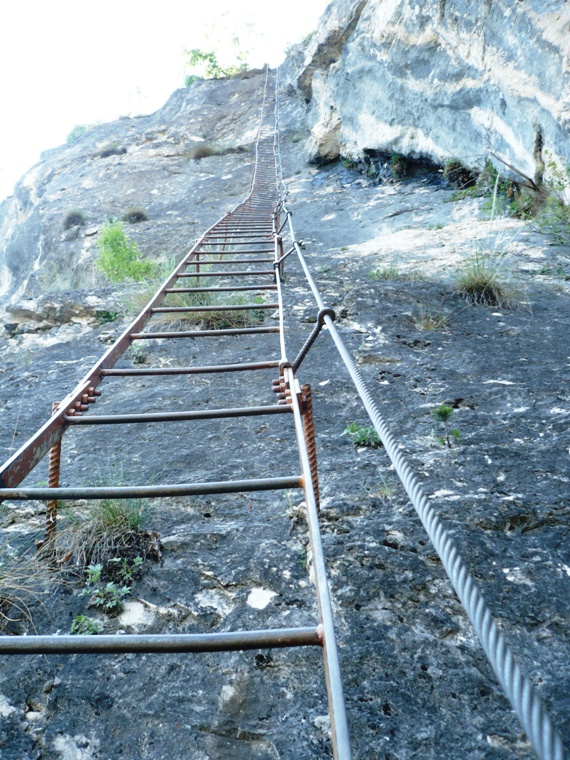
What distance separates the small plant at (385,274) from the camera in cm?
582

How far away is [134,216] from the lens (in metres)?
13.1

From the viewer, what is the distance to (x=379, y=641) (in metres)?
1.82

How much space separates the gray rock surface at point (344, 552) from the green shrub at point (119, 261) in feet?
9.85

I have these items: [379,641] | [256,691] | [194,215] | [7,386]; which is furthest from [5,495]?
[194,215]

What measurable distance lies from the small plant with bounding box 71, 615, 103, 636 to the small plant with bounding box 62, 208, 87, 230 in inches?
552

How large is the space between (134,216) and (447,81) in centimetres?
751

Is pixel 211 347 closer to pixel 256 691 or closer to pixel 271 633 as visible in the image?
pixel 256 691

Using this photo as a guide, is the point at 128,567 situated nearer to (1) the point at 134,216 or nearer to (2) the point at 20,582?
(2) the point at 20,582

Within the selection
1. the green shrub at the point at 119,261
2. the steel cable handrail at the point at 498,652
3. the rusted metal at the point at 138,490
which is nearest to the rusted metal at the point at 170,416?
the rusted metal at the point at 138,490

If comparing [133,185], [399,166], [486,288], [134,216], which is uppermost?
[399,166]

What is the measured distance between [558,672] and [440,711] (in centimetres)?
39

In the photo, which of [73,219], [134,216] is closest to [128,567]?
[134,216]

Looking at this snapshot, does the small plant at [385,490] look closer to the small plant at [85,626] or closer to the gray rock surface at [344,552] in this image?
the gray rock surface at [344,552]

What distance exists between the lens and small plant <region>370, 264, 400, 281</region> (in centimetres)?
582
